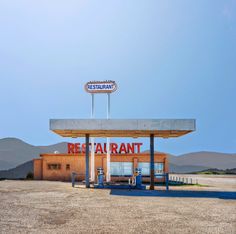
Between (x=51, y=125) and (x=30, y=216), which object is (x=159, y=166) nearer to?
(x=51, y=125)

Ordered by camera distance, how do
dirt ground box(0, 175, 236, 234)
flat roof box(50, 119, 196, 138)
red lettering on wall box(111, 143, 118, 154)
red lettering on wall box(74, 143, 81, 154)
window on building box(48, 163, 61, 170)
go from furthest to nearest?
red lettering on wall box(74, 143, 81, 154)
red lettering on wall box(111, 143, 118, 154)
window on building box(48, 163, 61, 170)
flat roof box(50, 119, 196, 138)
dirt ground box(0, 175, 236, 234)

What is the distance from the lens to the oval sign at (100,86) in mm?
36094

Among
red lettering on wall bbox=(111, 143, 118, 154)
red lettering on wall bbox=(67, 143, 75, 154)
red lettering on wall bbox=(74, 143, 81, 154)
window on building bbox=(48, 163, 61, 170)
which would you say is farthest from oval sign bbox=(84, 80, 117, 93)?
window on building bbox=(48, 163, 61, 170)

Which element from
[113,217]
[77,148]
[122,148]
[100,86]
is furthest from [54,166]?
[113,217]

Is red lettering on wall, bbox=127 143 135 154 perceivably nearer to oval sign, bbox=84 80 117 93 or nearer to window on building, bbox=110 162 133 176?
window on building, bbox=110 162 133 176

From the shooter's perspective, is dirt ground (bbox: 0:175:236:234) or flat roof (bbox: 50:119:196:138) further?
flat roof (bbox: 50:119:196:138)

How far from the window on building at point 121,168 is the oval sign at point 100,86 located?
39.7ft

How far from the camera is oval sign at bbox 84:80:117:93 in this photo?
36.1 m

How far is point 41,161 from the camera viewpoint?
152 feet

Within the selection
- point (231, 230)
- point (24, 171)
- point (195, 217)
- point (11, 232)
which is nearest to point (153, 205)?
point (195, 217)

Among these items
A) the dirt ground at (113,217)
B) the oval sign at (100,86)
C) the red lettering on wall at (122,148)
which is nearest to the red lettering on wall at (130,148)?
the red lettering on wall at (122,148)

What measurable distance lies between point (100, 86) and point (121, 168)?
13015 millimetres

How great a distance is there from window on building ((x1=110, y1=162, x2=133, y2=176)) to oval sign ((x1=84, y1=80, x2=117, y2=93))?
12.1 metres

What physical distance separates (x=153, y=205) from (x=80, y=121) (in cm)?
1130
